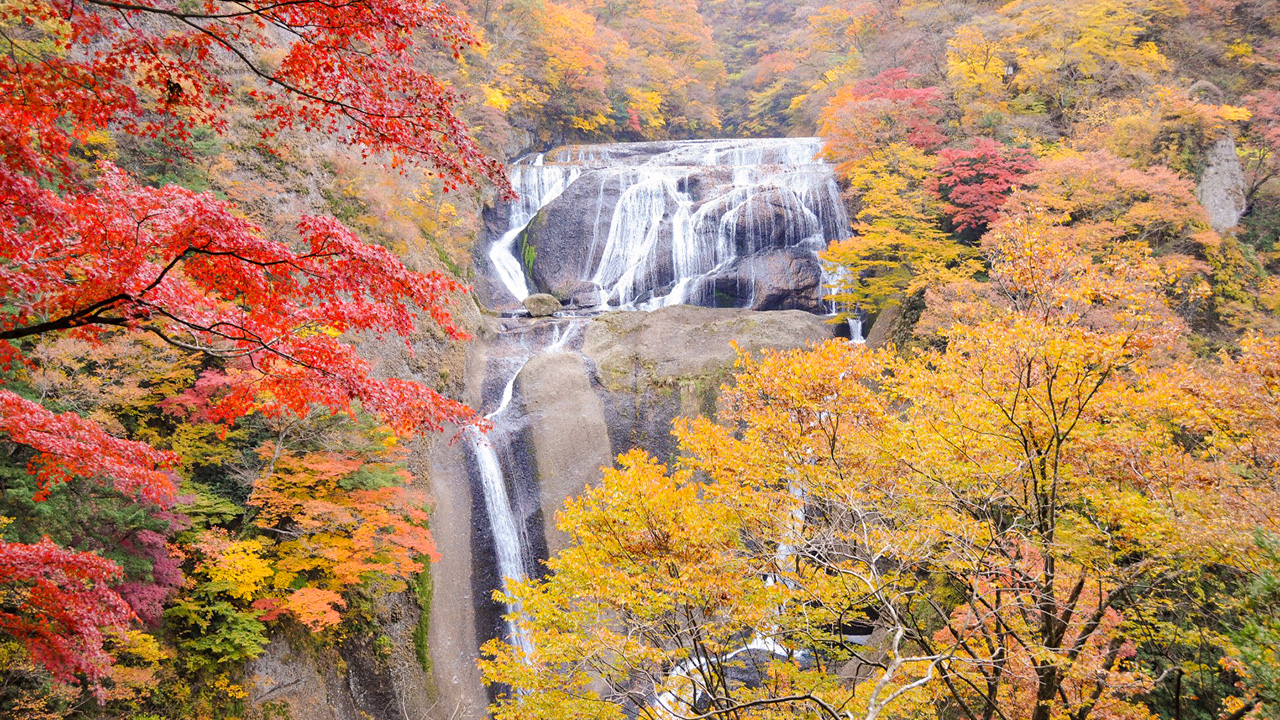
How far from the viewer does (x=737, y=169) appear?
23984 millimetres

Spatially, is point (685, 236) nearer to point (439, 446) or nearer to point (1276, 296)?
point (439, 446)

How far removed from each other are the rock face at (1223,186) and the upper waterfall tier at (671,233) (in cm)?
942

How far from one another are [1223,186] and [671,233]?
15517 millimetres

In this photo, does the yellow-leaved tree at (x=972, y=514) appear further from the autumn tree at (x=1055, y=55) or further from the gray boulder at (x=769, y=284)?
the autumn tree at (x=1055, y=55)

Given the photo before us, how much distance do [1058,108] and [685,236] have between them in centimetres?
1284

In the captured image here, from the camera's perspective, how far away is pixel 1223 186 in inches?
602

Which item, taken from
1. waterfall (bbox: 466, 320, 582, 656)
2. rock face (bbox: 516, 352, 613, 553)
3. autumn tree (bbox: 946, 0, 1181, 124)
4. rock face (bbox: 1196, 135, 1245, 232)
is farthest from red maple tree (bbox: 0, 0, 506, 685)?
autumn tree (bbox: 946, 0, 1181, 124)

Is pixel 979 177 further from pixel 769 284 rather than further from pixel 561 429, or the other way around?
pixel 561 429

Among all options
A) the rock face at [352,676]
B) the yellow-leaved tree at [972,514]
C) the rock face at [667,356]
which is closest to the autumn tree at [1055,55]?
the rock face at [667,356]

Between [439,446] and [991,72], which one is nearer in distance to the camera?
[439,446]

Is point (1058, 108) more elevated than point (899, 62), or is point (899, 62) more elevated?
point (899, 62)

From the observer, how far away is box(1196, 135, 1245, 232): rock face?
15117 millimetres

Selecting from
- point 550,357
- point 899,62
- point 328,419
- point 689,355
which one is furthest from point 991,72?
point 328,419

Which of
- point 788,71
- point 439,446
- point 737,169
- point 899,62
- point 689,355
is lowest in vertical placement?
point 439,446
